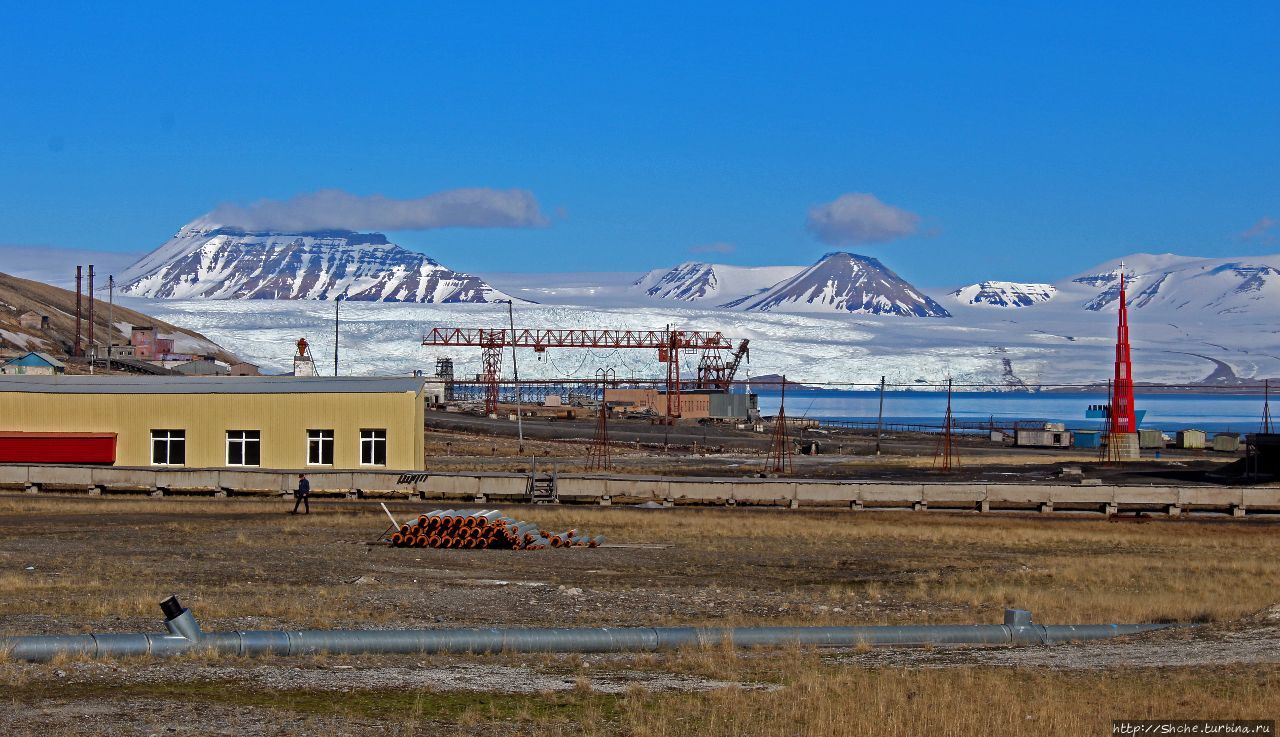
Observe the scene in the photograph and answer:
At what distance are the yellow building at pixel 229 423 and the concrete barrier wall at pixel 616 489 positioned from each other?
2.30m

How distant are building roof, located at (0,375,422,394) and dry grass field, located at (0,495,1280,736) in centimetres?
908

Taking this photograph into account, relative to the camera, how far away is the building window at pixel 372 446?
51.1m

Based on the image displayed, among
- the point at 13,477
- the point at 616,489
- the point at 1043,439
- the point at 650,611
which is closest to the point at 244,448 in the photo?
the point at 13,477

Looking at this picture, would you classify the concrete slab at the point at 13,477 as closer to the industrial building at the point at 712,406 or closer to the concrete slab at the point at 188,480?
the concrete slab at the point at 188,480

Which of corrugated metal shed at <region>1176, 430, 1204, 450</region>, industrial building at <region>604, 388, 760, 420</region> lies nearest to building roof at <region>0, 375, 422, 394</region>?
corrugated metal shed at <region>1176, 430, 1204, 450</region>

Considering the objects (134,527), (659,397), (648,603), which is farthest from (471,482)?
(659,397)

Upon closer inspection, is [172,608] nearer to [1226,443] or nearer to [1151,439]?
[1226,443]

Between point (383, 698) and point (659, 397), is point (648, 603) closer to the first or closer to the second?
point (383, 698)

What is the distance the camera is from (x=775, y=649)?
60.8 feet

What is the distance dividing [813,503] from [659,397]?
108566 millimetres

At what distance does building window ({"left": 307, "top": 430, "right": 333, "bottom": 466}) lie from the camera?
50969 mm

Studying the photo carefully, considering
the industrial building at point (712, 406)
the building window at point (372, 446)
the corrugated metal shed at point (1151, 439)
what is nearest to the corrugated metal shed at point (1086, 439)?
the corrugated metal shed at point (1151, 439)

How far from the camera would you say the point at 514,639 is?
58.9 feet

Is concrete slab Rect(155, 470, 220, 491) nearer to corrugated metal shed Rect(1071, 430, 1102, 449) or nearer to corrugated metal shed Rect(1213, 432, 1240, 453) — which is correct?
corrugated metal shed Rect(1071, 430, 1102, 449)
